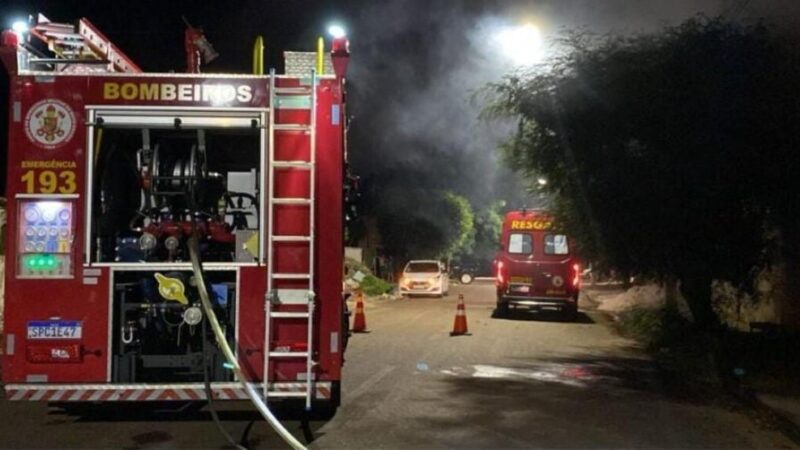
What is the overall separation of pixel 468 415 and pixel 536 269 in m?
12.0

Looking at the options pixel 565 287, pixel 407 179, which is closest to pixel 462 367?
pixel 565 287

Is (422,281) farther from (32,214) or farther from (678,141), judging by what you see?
(32,214)

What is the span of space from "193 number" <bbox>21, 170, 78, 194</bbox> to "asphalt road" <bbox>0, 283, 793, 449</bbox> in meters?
2.15

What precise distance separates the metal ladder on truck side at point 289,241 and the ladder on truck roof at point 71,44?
5.39 ft

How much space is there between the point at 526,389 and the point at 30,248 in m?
5.97

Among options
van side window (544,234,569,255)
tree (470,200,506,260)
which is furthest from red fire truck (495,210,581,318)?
tree (470,200,506,260)

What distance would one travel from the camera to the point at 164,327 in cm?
738

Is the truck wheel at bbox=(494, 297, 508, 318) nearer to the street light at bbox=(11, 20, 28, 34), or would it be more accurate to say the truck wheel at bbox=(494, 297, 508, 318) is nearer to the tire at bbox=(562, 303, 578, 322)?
the tire at bbox=(562, 303, 578, 322)

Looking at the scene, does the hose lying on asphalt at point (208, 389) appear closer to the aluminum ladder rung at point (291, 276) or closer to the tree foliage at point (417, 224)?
the aluminum ladder rung at point (291, 276)

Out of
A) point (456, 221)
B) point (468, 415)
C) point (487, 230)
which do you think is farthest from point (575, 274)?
point (487, 230)

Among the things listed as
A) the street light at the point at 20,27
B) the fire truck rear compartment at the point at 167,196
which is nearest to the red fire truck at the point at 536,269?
the fire truck rear compartment at the point at 167,196

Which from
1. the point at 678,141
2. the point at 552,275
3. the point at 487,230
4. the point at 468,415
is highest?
the point at 487,230

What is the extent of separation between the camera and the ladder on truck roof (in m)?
7.03

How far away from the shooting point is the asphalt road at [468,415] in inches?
291
